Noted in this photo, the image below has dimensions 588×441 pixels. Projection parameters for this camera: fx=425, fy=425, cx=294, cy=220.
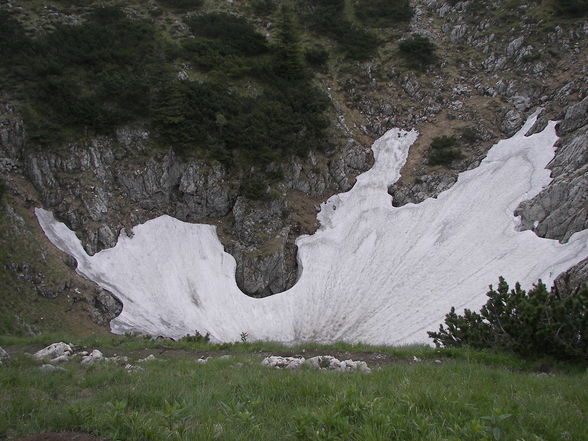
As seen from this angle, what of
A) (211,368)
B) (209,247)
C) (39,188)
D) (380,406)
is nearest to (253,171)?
(209,247)

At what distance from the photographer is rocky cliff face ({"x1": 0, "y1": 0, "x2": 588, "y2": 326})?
26.8 metres

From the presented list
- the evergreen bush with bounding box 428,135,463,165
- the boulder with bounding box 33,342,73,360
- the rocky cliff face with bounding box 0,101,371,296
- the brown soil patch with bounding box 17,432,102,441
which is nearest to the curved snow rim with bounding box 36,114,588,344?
the rocky cliff face with bounding box 0,101,371,296

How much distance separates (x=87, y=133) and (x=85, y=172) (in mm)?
2895

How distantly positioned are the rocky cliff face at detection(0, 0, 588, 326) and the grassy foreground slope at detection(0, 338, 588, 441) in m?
17.4

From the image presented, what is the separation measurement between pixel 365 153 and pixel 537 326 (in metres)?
27.9

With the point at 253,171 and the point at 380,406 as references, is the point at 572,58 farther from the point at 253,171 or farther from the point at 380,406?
the point at 380,406

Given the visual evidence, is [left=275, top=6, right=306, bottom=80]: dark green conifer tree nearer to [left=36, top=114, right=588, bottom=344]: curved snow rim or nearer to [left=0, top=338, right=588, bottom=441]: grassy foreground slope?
[left=36, top=114, right=588, bottom=344]: curved snow rim

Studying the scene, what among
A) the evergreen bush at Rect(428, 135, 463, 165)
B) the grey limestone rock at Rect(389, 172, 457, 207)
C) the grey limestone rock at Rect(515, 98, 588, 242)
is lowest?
the grey limestone rock at Rect(515, 98, 588, 242)

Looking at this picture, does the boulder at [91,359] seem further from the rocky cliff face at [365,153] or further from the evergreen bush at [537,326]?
the rocky cliff face at [365,153]

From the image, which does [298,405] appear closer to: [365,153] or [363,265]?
[363,265]

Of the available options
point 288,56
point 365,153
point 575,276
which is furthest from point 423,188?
point 288,56

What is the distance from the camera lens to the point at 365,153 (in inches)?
1439

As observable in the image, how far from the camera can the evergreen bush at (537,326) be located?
9.55 m

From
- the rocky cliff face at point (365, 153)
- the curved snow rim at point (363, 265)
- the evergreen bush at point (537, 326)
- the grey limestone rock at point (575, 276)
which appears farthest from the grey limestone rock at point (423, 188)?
the evergreen bush at point (537, 326)
